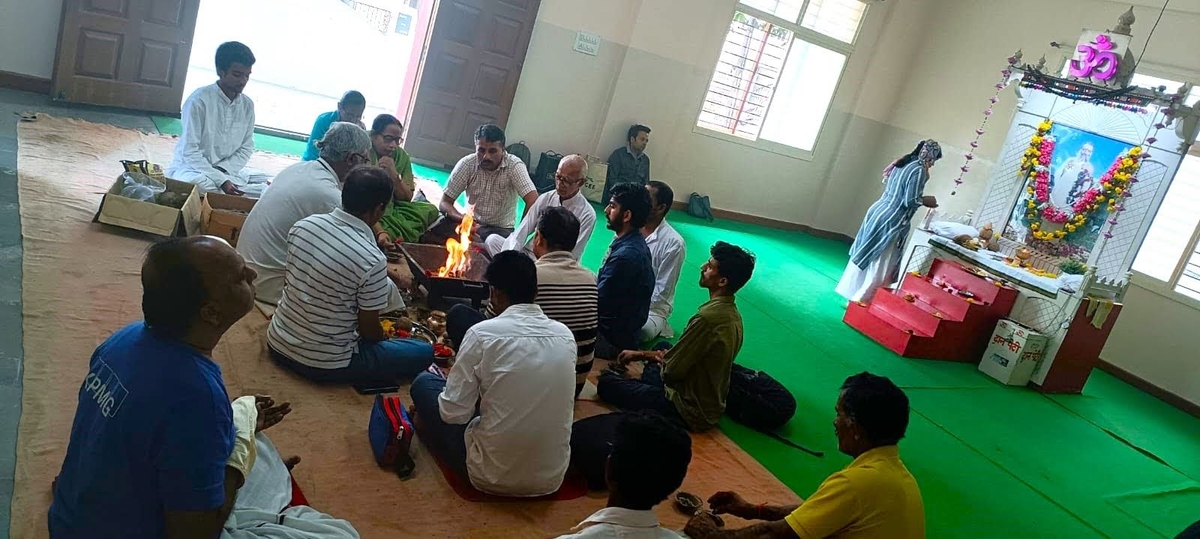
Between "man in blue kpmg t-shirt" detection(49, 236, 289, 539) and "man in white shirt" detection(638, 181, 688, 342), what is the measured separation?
352 cm

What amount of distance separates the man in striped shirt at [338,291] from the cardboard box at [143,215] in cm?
153

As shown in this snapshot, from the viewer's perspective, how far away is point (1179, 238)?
25.0ft

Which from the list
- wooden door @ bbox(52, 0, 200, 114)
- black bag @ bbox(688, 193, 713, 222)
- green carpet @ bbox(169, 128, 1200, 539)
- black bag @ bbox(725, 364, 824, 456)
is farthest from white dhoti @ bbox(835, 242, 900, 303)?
wooden door @ bbox(52, 0, 200, 114)

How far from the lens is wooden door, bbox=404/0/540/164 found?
28.4 feet

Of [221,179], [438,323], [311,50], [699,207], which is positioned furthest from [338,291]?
[311,50]

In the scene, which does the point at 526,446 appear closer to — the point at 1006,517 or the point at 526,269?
the point at 526,269

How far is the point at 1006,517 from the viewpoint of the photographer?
14.3 ft

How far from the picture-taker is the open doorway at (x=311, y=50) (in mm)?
9977

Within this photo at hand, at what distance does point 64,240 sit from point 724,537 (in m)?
4.04

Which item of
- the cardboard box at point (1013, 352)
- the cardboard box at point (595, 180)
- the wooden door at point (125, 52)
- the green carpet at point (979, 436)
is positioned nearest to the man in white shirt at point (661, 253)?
the green carpet at point (979, 436)

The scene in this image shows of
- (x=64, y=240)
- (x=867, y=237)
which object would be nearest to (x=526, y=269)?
(x=64, y=240)

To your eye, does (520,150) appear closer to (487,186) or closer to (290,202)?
(487,186)

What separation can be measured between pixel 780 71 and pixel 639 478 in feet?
30.9

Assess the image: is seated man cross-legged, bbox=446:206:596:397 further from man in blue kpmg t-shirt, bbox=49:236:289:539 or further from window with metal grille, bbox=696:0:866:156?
window with metal grille, bbox=696:0:866:156
